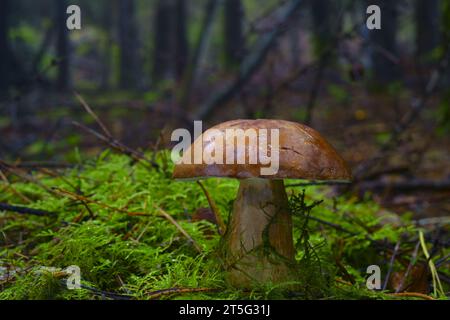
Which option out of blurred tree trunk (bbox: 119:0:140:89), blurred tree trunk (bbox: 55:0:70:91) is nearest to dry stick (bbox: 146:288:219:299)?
blurred tree trunk (bbox: 119:0:140:89)

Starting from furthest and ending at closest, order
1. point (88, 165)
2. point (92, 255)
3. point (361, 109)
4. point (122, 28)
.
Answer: point (122, 28)
point (361, 109)
point (88, 165)
point (92, 255)

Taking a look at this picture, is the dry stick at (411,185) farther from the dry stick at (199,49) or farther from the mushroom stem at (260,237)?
the dry stick at (199,49)

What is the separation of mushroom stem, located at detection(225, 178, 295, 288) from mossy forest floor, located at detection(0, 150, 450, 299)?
0.06 metres

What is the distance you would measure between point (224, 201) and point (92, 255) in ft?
2.72

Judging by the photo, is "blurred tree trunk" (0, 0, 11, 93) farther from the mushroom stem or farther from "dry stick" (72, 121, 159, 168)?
the mushroom stem

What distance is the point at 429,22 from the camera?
42.4 feet

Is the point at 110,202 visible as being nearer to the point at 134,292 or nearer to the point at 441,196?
the point at 134,292

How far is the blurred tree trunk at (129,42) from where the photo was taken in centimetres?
1371

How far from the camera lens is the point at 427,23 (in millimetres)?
12844

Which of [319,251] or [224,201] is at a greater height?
[224,201]

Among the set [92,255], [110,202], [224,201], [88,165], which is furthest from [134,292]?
[88,165]

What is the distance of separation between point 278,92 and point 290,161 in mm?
3581

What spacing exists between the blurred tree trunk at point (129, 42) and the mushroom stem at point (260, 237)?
12697 mm

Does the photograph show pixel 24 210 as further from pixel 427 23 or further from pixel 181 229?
pixel 427 23
